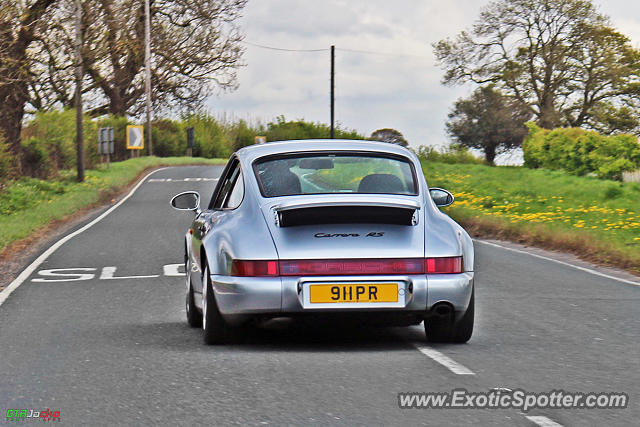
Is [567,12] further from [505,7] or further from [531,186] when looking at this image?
[531,186]

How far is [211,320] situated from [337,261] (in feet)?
3.86

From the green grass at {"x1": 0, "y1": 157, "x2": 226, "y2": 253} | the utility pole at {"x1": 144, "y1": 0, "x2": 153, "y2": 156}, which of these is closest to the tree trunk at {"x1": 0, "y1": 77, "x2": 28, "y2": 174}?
the green grass at {"x1": 0, "y1": 157, "x2": 226, "y2": 253}

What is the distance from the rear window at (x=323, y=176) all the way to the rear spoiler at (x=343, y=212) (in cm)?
51

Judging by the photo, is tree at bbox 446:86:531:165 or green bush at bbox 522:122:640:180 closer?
green bush at bbox 522:122:640:180

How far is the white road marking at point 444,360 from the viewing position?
6652 millimetres

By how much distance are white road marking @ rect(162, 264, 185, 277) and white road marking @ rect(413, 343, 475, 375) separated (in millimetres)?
6510

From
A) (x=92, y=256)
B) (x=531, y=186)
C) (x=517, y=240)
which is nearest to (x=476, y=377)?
(x=92, y=256)

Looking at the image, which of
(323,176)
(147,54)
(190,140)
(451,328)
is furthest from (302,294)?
(190,140)

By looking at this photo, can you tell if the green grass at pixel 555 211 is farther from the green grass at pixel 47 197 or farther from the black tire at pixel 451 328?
the green grass at pixel 47 197

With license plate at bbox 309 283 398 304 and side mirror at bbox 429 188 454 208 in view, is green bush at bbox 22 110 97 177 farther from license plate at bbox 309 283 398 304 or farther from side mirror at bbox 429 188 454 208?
license plate at bbox 309 283 398 304

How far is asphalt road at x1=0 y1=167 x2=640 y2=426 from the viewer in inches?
217

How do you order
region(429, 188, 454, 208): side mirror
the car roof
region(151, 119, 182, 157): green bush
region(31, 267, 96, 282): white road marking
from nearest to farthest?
the car roof < region(429, 188, 454, 208): side mirror < region(31, 267, 96, 282): white road marking < region(151, 119, 182, 157): green bush

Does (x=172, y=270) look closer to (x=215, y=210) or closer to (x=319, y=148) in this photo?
(x=215, y=210)

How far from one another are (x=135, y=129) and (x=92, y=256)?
39.2 m
